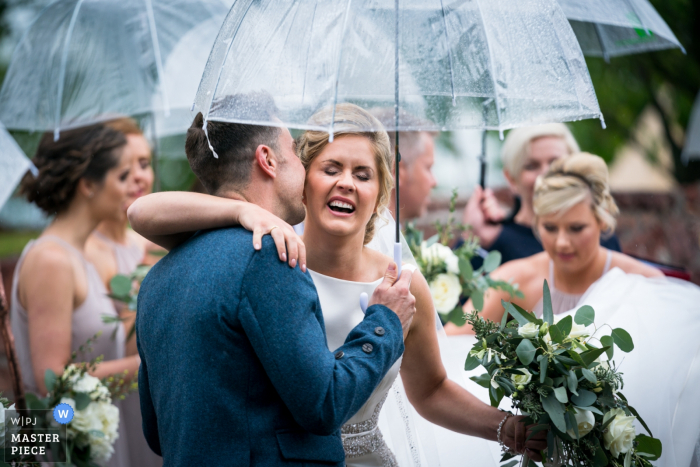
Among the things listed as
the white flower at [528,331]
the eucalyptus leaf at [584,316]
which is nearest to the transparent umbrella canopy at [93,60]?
the white flower at [528,331]

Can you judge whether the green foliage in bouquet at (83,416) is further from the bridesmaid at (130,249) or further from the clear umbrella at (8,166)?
the bridesmaid at (130,249)

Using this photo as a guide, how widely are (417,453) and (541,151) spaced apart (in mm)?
3020

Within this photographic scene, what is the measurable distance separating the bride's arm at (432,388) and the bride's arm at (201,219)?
2.96ft

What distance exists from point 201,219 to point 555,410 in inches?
55.1

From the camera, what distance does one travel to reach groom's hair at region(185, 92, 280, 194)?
206 centimetres

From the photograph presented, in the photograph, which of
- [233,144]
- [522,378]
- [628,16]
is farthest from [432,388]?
[628,16]

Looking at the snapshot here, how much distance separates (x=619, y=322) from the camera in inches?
129

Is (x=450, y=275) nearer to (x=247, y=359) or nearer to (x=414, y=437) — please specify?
(x=414, y=437)

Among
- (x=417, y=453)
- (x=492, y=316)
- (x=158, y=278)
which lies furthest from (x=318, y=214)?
(x=492, y=316)

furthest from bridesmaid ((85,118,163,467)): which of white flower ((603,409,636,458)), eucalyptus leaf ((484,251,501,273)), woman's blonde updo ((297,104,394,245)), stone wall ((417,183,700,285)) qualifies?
stone wall ((417,183,700,285))

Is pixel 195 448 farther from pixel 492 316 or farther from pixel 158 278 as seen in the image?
pixel 492 316

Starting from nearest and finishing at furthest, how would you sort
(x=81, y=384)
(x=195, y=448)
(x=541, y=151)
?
1. (x=195, y=448)
2. (x=81, y=384)
3. (x=541, y=151)

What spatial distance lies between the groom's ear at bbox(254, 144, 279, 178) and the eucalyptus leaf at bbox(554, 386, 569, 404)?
1.25 meters

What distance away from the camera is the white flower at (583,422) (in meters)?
2.29
